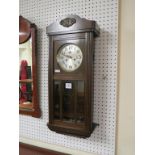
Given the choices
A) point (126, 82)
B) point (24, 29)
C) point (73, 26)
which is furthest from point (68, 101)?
point (24, 29)

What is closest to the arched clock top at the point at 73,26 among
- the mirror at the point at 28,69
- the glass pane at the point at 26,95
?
the mirror at the point at 28,69

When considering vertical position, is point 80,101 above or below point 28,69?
below

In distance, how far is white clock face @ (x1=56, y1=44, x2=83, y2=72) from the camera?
1.16 meters

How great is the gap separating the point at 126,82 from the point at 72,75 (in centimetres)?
38

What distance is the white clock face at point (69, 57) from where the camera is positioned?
3.79 ft

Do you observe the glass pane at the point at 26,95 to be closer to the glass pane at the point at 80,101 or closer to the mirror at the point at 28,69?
the mirror at the point at 28,69

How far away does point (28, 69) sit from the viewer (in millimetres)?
1479

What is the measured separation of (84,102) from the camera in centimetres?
112

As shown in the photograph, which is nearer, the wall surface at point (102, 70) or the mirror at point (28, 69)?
the wall surface at point (102, 70)

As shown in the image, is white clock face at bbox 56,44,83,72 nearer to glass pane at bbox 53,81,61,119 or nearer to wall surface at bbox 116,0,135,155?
glass pane at bbox 53,81,61,119

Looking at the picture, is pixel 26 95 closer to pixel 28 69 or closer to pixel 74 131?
pixel 28 69
